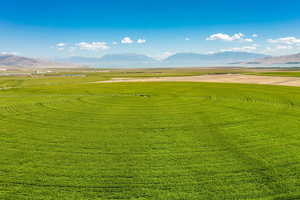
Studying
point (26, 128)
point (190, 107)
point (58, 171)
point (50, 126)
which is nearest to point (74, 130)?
point (50, 126)

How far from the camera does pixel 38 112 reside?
98.8 feet

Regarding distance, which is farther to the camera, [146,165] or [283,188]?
[146,165]

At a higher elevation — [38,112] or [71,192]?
[38,112]

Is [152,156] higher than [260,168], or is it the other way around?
[152,156]

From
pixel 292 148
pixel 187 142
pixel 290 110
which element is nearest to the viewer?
pixel 292 148

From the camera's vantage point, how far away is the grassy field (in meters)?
11.9

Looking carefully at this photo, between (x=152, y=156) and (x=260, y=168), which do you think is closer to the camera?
(x=260, y=168)

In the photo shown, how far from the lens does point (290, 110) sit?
29156mm

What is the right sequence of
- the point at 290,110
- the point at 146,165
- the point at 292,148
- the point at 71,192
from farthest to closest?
the point at 290,110 → the point at 292,148 → the point at 146,165 → the point at 71,192

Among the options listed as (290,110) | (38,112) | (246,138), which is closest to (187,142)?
(246,138)

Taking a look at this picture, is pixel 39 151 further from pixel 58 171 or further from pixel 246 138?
pixel 246 138

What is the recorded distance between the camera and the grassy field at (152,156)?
11.9 m

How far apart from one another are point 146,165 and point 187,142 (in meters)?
5.23

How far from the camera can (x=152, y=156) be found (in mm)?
15945
